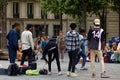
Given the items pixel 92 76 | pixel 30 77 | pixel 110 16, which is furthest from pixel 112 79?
pixel 110 16

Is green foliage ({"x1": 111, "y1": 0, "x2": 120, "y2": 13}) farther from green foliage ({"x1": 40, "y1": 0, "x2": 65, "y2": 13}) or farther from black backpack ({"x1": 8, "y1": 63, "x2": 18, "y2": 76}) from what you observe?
black backpack ({"x1": 8, "y1": 63, "x2": 18, "y2": 76})

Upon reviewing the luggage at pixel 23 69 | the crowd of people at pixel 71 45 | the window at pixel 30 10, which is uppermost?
the window at pixel 30 10

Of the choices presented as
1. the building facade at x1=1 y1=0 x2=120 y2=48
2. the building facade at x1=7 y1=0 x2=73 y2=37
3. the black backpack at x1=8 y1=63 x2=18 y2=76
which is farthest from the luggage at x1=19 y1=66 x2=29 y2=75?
the building facade at x1=7 y1=0 x2=73 y2=37

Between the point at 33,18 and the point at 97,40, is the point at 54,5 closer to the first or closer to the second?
the point at 33,18

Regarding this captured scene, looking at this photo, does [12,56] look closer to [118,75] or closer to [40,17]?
[118,75]

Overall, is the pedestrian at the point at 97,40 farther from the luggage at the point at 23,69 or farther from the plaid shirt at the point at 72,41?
the luggage at the point at 23,69

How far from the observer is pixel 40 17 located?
267 ft

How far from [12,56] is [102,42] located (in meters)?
4.21

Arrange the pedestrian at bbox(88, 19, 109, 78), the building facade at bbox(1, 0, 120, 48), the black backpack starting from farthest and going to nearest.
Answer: the building facade at bbox(1, 0, 120, 48), the black backpack, the pedestrian at bbox(88, 19, 109, 78)

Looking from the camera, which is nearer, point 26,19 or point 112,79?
point 112,79

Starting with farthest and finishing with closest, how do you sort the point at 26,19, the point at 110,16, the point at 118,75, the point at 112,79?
the point at 26,19 → the point at 110,16 → the point at 118,75 → the point at 112,79

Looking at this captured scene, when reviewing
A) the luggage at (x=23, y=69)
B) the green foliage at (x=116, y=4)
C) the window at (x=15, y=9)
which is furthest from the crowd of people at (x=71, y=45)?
the window at (x=15, y=9)

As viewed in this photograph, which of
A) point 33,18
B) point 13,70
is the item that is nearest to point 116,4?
point 33,18

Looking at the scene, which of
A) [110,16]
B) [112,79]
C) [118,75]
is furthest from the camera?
[110,16]
